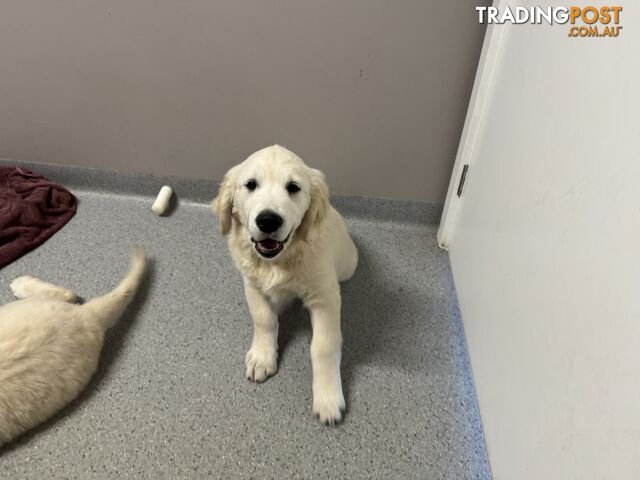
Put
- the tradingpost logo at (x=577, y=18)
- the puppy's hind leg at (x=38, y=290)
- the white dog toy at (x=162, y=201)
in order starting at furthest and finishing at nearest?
the white dog toy at (x=162, y=201) < the puppy's hind leg at (x=38, y=290) < the tradingpost logo at (x=577, y=18)

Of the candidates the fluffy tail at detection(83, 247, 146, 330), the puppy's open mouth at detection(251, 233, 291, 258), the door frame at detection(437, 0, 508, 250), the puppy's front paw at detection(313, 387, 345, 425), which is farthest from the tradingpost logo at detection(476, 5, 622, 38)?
the fluffy tail at detection(83, 247, 146, 330)

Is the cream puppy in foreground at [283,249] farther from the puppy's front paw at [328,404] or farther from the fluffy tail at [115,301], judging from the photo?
the fluffy tail at [115,301]

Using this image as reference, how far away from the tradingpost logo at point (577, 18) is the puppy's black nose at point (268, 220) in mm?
724

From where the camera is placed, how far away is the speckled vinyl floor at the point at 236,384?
1097 mm

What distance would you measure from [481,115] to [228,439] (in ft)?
4.21

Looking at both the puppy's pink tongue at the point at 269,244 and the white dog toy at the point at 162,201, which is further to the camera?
the white dog toy at the point at 162,201

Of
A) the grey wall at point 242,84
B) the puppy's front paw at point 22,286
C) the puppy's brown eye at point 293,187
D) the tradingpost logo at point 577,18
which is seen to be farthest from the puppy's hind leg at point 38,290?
the tradingpost logo at point 577,18

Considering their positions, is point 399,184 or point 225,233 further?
point 399,184

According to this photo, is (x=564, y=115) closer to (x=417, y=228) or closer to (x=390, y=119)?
(x=390, y=119)

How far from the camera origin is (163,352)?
1349mm

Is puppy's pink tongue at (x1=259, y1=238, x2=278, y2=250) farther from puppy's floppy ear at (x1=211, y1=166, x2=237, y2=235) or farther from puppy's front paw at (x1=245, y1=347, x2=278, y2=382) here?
puppy's front paw at (x1=245, y1=347, x2=278, y2=382)

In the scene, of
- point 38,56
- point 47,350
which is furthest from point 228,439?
point 38,56

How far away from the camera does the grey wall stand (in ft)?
4.68

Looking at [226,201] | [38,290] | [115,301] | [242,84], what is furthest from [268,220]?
[38,290]
